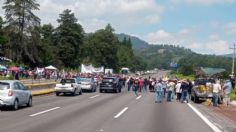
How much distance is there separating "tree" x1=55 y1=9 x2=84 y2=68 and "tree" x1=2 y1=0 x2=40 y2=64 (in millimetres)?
22712

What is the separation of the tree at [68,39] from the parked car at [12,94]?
92.4 m

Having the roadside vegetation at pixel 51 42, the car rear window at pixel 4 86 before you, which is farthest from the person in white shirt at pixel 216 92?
the roadside vegetation at pixel 51 42

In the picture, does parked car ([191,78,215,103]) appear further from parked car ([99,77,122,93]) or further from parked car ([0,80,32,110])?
parked car ([0,80,32,110])

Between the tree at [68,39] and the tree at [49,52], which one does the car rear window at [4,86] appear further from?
the tree at [68,39]

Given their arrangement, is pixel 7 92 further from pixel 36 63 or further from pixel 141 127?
pixel 36 63

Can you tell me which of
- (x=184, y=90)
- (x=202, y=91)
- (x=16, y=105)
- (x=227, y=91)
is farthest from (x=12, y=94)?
(x=202, y=91)

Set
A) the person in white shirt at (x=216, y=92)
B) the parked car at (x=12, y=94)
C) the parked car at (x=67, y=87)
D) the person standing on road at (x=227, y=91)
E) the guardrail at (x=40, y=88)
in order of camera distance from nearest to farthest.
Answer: the parked car at (x=12, y=94), the person in white shirt at (x=216, y=92), the person standing on road at (x=227, y=91), the parked car at (x=67, y=87), the guardrail at (x=40, y=88)

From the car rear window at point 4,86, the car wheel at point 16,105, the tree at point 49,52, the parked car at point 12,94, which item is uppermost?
the tree at point 49,52

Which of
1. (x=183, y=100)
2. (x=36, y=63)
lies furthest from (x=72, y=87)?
(x=36, y=63)

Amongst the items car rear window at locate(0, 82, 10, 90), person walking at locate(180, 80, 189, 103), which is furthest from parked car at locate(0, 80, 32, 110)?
person walking at locate(180, 80, 189, 103)

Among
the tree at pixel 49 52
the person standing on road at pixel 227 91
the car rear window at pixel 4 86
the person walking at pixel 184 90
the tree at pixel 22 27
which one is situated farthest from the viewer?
the tree at pixel 49 52

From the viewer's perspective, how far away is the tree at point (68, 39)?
116750 mm

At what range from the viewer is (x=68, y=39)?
119 m

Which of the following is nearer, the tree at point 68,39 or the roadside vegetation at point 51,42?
the roadside vegetation at point 51,42
